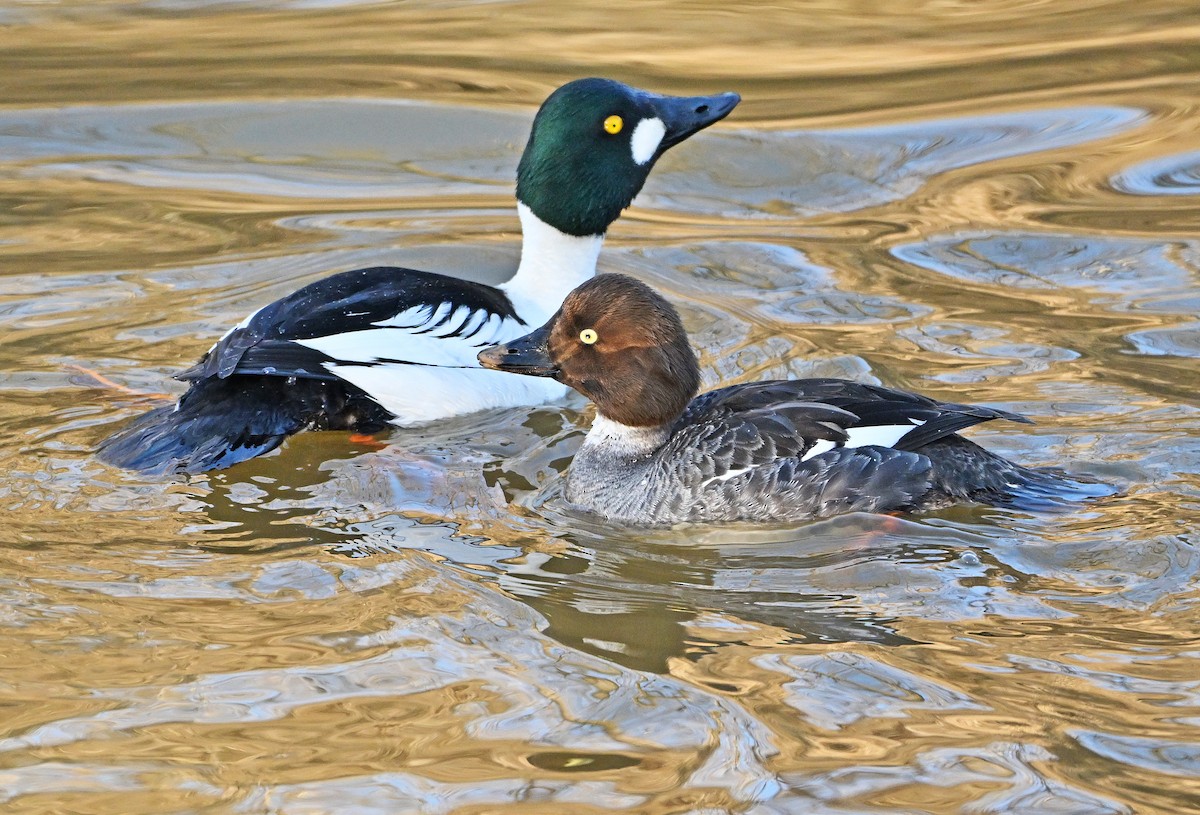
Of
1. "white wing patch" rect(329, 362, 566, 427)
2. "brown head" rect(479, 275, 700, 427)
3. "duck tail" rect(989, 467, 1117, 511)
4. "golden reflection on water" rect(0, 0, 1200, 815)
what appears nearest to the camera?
"golden reflection on water" rect(0, 0, 1200, 815)

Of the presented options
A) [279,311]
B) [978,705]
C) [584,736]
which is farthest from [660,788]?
[279,311]

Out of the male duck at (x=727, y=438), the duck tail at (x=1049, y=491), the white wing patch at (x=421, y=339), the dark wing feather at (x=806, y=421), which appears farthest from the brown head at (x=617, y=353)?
the duck tail at (x=1049, y=491)

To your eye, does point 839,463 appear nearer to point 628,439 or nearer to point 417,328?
point 628,439

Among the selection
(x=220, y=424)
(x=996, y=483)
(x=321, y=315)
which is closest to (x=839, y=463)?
(x=996, y=483)

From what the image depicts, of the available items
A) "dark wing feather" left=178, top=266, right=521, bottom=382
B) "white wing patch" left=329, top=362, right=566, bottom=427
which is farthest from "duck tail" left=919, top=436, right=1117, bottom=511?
"dark wing feather" left=178, top=266, right=521, bottom=382

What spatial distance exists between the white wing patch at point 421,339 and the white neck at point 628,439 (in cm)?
85

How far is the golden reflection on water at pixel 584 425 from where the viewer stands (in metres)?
3.72

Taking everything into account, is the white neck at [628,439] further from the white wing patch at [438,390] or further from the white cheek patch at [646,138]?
the white cheek patch at [646,138]

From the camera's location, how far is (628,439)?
5426 mm

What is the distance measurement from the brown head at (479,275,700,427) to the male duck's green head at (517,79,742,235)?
4.85 ft

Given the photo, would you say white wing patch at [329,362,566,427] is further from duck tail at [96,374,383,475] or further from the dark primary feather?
the dark primary feather

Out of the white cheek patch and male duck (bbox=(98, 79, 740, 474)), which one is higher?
the white cheek patch

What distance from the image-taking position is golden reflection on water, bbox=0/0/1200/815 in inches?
146

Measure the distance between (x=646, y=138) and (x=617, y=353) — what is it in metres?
1.77
